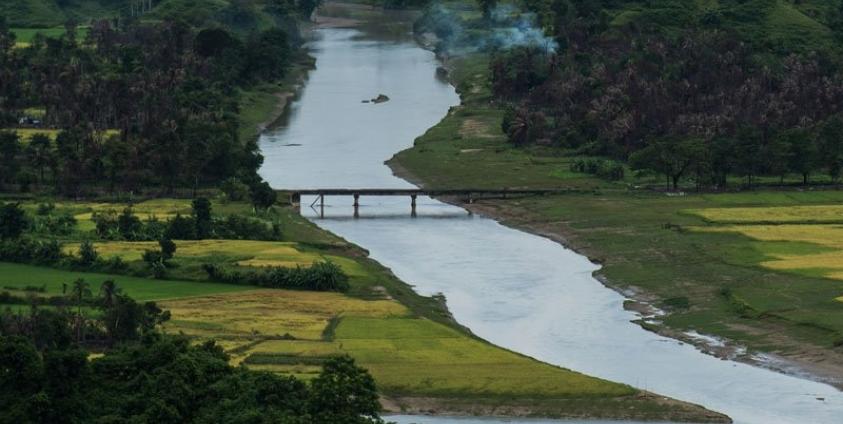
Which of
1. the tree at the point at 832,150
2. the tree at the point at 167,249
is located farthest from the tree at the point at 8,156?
the tree at the point at 832,150

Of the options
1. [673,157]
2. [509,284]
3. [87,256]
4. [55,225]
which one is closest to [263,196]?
[55,225]

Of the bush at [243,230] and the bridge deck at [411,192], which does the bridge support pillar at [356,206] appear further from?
the bush at [243,230]

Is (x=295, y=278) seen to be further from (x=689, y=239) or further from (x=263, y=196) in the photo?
(x=689, y=239)

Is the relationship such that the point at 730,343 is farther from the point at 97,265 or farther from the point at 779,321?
the point at 97,265

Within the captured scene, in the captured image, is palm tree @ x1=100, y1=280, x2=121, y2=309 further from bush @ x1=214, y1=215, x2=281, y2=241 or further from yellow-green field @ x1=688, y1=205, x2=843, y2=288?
yellow-green field @ x1=688, y1=205, x2=843, y2=288

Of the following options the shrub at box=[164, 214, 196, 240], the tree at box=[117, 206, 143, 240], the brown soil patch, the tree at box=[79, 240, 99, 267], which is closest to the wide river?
the brown soil patch

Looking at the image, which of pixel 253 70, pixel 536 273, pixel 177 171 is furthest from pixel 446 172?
pixel 253 70
